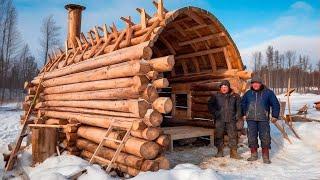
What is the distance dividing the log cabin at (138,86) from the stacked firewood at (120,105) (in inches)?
0.8

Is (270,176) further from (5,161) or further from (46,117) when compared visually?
(46,117)

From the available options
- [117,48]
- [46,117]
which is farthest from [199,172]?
[46,117]

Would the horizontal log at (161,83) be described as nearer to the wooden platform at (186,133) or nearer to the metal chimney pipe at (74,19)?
the wooden platform at (186,133)

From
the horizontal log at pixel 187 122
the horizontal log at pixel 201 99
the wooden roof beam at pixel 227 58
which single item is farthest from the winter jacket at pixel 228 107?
the horizontal log at pixel 201 99

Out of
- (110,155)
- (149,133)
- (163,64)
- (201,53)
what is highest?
(201,53)

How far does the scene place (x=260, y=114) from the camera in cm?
763

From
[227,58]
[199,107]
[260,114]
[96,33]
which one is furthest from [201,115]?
[96,33]

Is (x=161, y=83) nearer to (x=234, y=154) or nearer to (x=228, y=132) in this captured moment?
(x=228, y=132)

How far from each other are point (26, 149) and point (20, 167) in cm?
140

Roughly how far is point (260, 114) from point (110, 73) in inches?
144

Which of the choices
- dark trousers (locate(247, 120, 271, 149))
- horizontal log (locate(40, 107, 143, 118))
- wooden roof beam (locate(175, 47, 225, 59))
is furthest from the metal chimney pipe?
dark trousers (locate(247, 120, 271, 149))

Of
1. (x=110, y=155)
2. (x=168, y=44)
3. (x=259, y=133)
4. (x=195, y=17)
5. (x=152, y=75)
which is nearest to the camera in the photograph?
(x=152, y=75)

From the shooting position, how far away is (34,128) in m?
8.61

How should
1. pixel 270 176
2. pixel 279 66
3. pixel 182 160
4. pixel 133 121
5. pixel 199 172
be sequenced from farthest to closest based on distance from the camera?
pixel 279 66 < pixel 182 160 < pixel 133 121 < pixel 270 176 < pixel 199 172
